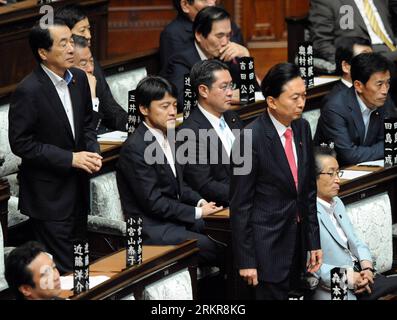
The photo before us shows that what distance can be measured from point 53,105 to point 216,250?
78cm

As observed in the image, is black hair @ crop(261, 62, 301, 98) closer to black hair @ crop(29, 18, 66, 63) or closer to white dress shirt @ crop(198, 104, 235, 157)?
white dress shirt @ crop(198, 104, 235, 157)

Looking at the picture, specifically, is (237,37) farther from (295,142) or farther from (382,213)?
(295,142)

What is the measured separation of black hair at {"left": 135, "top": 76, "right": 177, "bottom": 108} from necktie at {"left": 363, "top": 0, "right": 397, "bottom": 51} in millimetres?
2010

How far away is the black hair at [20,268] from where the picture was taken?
10.9 feet

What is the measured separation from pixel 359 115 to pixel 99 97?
42.7 inches

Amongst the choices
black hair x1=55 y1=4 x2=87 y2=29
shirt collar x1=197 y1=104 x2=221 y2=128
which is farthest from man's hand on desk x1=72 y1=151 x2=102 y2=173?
black hair x1=55 y1=4 x2=87 y2=29

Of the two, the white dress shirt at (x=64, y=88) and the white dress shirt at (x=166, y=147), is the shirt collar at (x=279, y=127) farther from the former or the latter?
the white dress shirt at (x=64, y=88)

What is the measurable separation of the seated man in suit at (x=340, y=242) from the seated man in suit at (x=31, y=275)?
1124mm

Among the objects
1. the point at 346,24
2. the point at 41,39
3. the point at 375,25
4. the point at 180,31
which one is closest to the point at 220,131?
the point at 41,39

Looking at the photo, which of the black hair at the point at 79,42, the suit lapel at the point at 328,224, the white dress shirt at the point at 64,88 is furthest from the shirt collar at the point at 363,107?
the white dress shirt at the point at 64,88

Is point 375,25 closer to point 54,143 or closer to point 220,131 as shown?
point 220,131

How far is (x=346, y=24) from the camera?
600 centimetres
